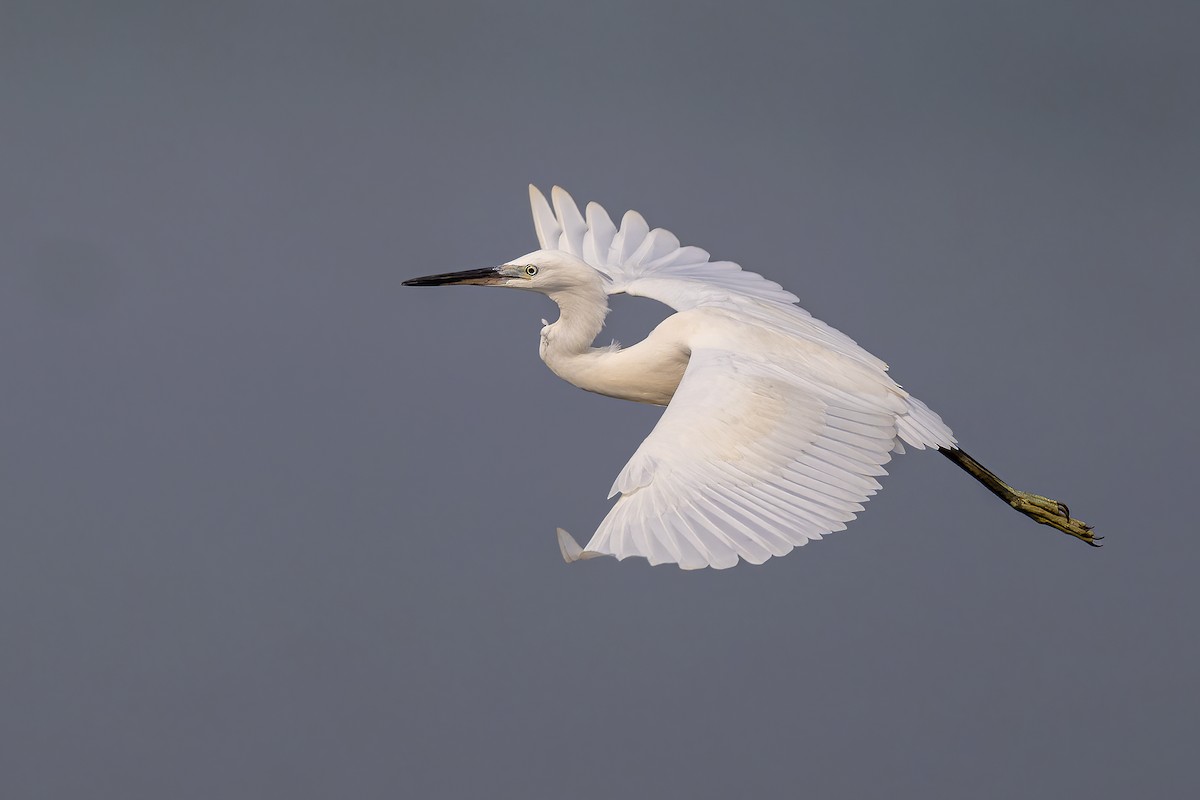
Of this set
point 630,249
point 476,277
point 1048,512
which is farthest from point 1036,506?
point 476,277

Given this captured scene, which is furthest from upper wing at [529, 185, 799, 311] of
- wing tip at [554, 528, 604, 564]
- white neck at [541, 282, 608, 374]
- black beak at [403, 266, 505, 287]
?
wing tip at [554, 528, 604, 564]

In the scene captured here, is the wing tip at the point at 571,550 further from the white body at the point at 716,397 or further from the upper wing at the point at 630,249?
the upper wing at the point at 630,249

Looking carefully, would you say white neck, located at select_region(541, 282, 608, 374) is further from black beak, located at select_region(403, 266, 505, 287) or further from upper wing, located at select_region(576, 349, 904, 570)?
upper wing, located at select_region(576, 349, 904, 570)

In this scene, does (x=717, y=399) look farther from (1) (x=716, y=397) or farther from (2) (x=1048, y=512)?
(2) (x=1048, y=512)

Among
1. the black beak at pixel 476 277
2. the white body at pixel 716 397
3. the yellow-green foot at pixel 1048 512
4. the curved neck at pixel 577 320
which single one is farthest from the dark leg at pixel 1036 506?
the black beak at pixel 476 277

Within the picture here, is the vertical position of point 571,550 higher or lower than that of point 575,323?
lower

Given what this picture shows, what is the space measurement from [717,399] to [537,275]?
29.2 inches

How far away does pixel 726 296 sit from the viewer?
13.6 ft

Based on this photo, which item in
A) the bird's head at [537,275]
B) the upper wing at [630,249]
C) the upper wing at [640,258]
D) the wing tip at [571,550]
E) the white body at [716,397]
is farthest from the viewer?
the upper wing at [630,249]

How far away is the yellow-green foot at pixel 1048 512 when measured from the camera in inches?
A: 161

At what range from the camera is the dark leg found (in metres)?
4.06

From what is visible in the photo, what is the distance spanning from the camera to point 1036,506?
408cm

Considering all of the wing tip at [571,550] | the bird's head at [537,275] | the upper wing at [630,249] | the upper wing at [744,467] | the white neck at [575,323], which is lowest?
the wing tip at [571,550]

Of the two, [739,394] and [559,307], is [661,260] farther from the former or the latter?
[739,394]
